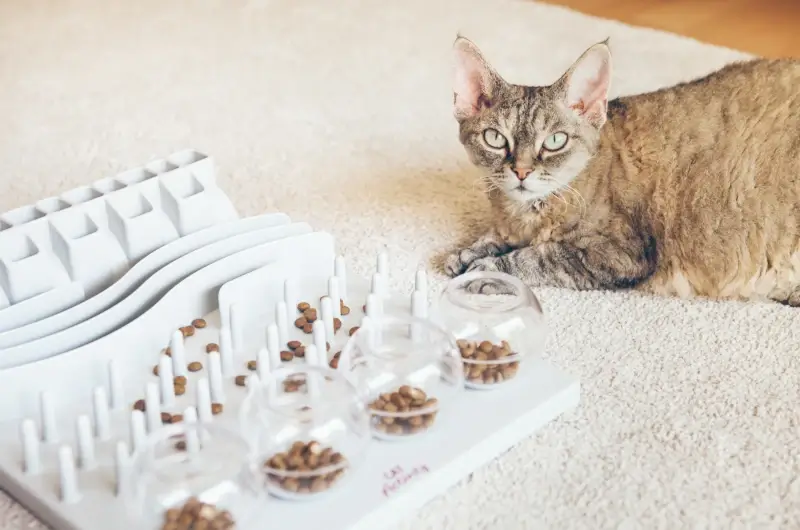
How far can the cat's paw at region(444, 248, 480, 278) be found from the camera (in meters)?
1.78

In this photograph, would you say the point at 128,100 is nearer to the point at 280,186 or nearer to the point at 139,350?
the point at 280,186

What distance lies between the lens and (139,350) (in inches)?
55.6

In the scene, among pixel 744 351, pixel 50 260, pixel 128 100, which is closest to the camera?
pixel 50 260

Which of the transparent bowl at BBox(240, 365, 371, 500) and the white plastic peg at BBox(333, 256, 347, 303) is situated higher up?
the white plastic peg at BBox(333, 256, 347, 303)

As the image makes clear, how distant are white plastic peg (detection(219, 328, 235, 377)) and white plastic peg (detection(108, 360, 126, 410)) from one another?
5.5 inches

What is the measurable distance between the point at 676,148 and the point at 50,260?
0.98m

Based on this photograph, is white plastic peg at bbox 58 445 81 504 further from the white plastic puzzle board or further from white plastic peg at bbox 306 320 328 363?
white plastic peg at bbox 306 320 328 363

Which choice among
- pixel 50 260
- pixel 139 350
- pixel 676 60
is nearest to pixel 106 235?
pixel 50 260

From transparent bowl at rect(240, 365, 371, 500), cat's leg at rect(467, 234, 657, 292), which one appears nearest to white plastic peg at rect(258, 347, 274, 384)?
transparent bowl at rect(240, 365, 371, 500)

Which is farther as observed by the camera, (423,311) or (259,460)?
(423,311)

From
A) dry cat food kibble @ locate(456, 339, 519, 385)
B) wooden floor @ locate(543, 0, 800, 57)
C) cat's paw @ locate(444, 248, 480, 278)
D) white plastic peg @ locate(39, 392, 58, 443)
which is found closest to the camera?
white plastic peg @ locate(39, 392, 58, 443)

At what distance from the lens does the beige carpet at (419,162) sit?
4.27 feet

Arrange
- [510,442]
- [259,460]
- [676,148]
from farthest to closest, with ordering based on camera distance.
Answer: [676,148], [510,442], [259,460]

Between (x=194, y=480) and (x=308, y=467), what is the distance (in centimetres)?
13
